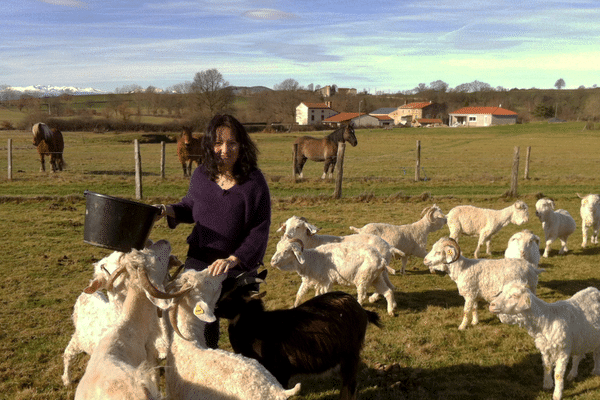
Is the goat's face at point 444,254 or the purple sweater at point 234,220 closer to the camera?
the purple sweater at point 234,220

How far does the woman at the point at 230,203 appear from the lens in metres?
4.36

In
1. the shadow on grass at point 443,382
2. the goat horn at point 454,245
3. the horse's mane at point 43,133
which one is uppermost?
the horse's mane at point 43,133

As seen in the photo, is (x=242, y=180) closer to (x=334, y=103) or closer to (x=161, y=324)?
(x=161, y=324)

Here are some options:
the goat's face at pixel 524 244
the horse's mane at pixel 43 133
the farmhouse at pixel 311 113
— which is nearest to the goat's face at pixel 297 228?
the goat's face at pixel 524 244

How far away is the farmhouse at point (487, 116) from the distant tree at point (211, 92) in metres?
62.0

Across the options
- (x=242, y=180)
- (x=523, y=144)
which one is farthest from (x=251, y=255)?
(x=523, y=144)

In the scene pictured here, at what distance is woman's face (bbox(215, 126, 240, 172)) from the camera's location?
4.39m

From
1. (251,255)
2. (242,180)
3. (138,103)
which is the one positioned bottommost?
(251,255)

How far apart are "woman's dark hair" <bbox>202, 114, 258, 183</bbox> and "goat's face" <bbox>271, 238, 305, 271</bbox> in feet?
8.33

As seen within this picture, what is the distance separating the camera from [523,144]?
166 feet

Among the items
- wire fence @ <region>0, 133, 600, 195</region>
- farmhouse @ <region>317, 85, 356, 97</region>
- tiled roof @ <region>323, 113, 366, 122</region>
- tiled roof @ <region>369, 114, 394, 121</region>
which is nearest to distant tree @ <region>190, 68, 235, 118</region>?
wire fence @ <region>0, 133, 600, 195</region>

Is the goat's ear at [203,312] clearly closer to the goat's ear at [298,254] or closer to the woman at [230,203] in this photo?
the woman at [230,203]

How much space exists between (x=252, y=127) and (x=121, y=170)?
4084 cm

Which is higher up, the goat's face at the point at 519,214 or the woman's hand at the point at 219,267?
the woman's hand at the point at 219,267
